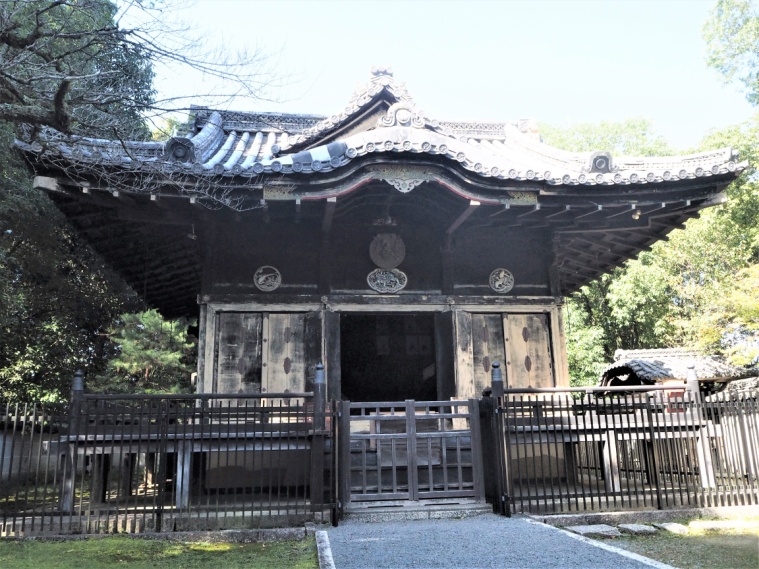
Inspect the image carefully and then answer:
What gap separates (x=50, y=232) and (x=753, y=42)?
2321cm

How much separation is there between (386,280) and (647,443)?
4611 mm

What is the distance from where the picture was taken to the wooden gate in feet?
25.4

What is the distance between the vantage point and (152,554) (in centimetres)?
627

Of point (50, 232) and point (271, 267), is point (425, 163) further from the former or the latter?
point (50, 232)

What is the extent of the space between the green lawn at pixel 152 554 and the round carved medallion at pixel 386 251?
4.76 metres

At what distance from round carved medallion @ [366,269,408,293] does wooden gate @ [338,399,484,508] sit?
8.16ft

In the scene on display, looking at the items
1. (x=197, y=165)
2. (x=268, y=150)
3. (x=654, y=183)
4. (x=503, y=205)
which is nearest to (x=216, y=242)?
(x=197, y=165)

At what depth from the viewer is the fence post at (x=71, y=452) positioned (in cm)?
718

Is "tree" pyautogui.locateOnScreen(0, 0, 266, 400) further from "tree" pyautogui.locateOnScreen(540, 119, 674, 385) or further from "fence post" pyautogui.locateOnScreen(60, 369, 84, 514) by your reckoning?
"tree" pyautogui.locateOnScreen(540, 119, 674, 385)

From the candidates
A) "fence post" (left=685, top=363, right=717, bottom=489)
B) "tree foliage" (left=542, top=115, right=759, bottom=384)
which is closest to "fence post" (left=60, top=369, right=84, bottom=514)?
"fence post" (left=685, top=363, right=717, bottom=489)

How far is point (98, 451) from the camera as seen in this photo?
295 inches

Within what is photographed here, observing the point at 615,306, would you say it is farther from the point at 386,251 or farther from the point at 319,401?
the point at 319,401

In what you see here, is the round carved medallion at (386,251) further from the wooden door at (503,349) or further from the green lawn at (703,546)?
the green lawn at (703,546)

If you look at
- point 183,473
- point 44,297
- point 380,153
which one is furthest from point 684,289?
point 44,297
